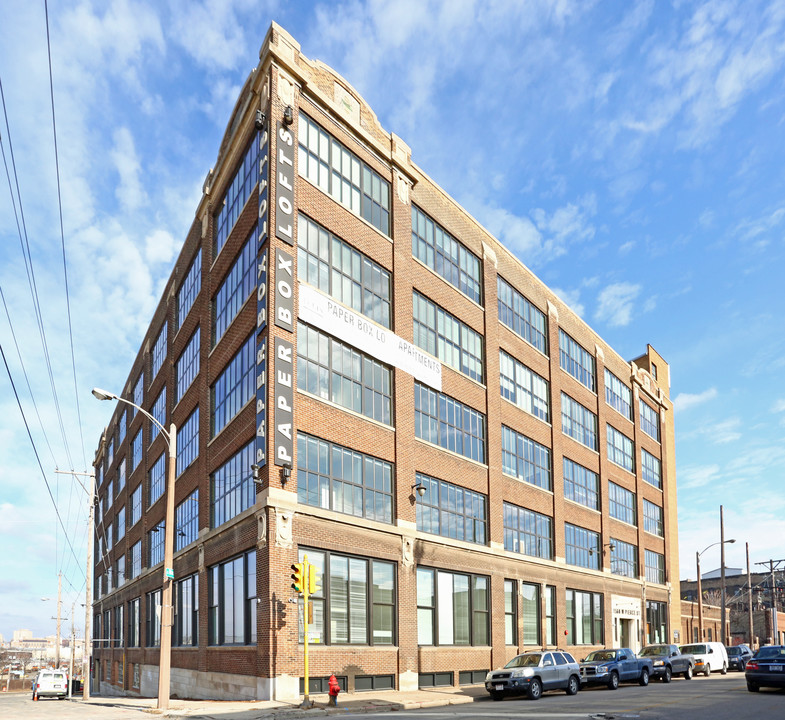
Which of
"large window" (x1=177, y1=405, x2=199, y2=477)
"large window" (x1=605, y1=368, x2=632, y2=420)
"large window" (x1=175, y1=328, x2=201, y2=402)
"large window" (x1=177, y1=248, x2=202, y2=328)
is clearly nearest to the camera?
"large window" (x1=177, y1=405, x2=199, y2=477)

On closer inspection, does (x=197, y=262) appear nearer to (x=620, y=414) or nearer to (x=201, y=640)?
(x=201, y=640)

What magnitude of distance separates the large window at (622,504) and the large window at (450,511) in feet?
60.6

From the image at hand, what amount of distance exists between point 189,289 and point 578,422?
78.6 ft

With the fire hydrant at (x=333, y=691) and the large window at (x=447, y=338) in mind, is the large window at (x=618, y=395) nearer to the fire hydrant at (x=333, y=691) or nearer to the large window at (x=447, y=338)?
the large window at (x=447, y=338)

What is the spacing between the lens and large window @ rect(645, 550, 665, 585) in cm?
5903

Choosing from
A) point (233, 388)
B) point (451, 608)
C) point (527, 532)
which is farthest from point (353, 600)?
point (527, 532)

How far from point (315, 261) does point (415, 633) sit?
556 inches

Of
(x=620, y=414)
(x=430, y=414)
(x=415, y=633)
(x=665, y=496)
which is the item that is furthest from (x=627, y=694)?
(x=665, y=496)

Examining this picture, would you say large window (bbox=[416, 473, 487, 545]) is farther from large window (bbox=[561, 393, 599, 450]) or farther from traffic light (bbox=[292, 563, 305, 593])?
large window (bbox=[561, 393, 599, 450])

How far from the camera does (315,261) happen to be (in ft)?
98.6

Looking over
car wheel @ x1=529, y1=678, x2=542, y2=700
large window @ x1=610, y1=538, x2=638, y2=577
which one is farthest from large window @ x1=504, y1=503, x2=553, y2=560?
car wheel @ x1=529, y1=678, x2=542, y2=700

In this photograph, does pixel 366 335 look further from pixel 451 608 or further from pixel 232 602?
pixel 451 608

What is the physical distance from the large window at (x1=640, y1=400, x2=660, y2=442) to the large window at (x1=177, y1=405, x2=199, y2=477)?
1385 inches

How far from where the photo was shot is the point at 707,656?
1673 inches
